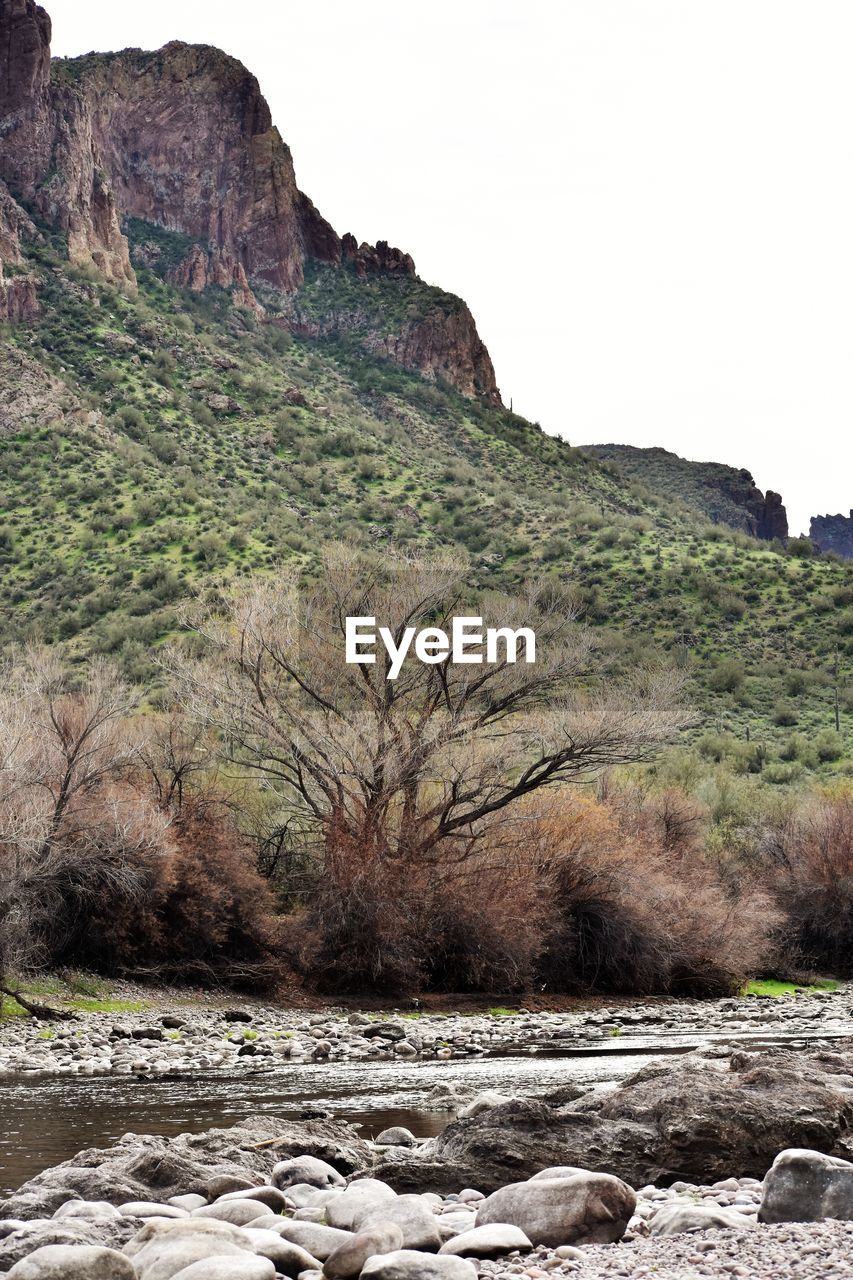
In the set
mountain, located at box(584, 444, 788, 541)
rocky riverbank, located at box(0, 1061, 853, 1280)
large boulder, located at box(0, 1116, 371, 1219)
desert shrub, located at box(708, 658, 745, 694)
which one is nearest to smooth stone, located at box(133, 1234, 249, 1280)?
rocky riverbank, located at box(0, 1061, 853, 1280)

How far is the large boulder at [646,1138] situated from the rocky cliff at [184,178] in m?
87.2

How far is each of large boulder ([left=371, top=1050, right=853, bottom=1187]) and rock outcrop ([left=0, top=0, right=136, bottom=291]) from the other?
87.1m

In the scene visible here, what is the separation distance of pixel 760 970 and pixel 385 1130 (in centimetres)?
2914

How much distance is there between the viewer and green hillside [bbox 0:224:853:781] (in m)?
59.3

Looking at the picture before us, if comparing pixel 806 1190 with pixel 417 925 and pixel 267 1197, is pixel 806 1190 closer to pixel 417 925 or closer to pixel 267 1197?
pixel 267 1197

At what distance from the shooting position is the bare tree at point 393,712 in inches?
1228

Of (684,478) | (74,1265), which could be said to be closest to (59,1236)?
Result: (74,1265)

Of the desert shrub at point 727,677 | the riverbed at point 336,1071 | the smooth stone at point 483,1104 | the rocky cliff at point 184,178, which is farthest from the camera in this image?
the rocky cliff at point 184,178

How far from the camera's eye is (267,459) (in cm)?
7762

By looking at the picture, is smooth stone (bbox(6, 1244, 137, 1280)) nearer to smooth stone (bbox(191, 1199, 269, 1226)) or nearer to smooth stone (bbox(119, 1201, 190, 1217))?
smooth stone (bbox(191, 1199, 269, 1226))

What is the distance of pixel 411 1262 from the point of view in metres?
6.97

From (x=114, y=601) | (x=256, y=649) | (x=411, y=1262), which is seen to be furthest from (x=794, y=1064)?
(x=114, y=601)

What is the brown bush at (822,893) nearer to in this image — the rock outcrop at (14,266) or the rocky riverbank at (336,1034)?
the rocky riverbank at (336,1034)

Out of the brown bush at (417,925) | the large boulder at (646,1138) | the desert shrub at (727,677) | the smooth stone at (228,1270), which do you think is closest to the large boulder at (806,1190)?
the large boulder at (646,1138)
